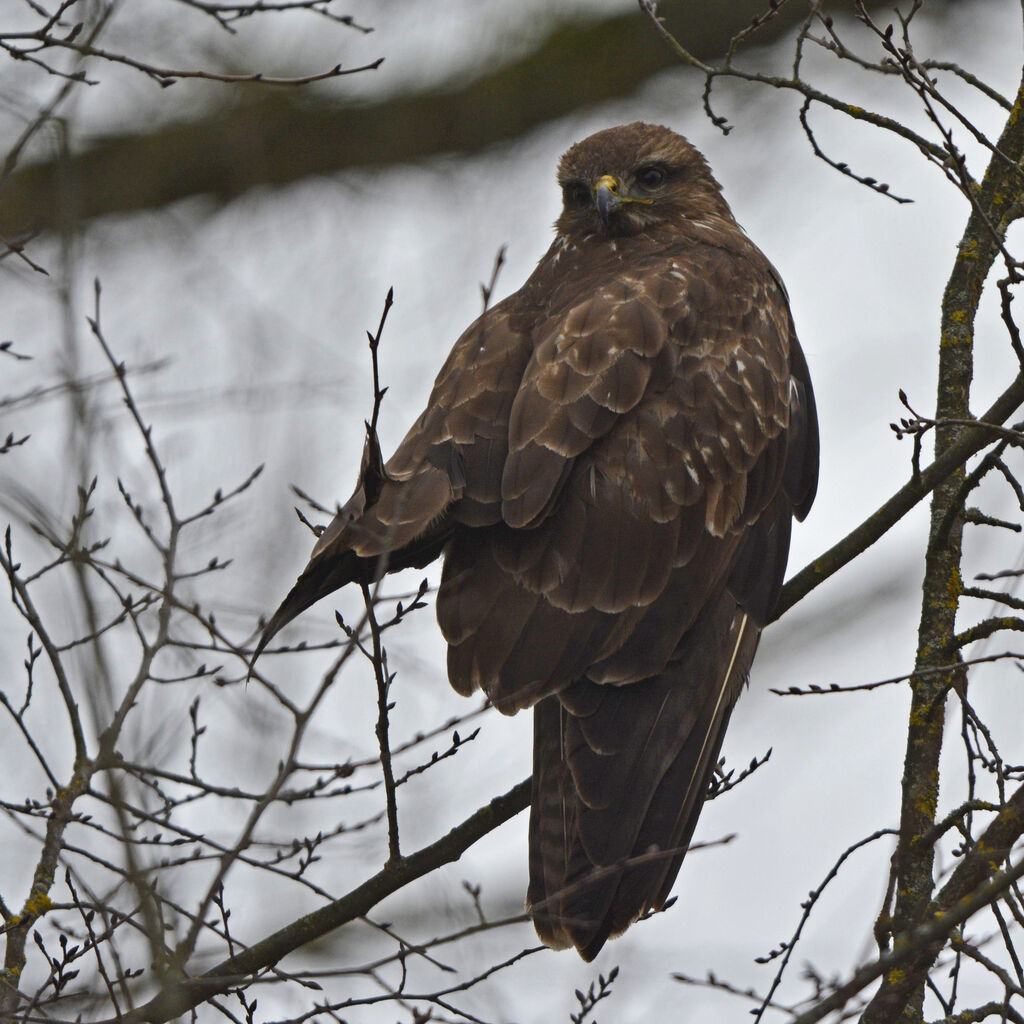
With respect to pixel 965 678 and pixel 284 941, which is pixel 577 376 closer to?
pixel 965 678

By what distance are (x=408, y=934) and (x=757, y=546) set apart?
4.20m

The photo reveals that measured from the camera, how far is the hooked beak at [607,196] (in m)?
6.08

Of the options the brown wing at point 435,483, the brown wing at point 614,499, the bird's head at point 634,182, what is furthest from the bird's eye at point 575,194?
the brown wing at point 435,483

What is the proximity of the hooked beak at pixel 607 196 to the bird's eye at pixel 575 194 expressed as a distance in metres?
0.12

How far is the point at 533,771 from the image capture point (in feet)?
15.1

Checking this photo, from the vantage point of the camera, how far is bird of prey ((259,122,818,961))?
449 cm

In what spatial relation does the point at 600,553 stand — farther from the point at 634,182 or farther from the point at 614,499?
the point at 634,182

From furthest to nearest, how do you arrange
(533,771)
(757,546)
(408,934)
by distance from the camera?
(408,934), (757,546), (533,771)

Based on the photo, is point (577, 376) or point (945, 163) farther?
point (577, 376)

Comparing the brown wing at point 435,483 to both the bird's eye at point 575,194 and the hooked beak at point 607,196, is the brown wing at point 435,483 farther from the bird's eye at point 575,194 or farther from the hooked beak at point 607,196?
the bird's eye at point 575,194

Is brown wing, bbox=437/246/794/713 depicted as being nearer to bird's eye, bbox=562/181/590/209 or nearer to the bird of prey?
the bird of prey

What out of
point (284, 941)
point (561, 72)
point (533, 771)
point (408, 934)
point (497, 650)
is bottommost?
point (284, 941)

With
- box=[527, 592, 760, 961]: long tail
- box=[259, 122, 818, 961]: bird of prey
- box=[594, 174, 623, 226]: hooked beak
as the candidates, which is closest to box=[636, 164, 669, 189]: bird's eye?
box=[594, 174, 623, 226]: hooked beak

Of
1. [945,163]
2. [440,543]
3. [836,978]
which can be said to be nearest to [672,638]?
[440,543]
